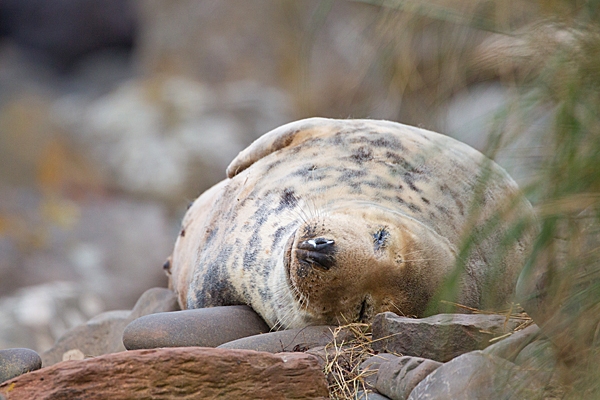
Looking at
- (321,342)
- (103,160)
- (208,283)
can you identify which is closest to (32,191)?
(103,160)

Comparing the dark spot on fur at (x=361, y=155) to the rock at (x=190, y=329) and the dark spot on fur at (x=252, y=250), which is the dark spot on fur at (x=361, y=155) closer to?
the dark spot on fur at (x=252, y=250)

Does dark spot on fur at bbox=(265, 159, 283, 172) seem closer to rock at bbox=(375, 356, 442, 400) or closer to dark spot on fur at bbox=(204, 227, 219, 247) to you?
dark spot on fur at bbox=(204, 227, 219, 247)

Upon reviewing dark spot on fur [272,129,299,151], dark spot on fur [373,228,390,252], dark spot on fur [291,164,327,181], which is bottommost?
dark spot on fur [373,228,390,252]

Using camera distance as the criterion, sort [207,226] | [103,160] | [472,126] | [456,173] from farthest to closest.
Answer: [103,160]
[207,226]
[456,173]
[472,126]

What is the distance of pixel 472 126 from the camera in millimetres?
2301

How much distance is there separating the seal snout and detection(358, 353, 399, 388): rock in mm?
437

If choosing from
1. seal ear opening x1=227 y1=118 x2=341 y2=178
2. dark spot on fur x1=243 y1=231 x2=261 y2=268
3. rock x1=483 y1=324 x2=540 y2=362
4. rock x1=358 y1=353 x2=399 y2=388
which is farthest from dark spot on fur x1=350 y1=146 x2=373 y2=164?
rock x1=483 y1=324 x2=540 y2=362

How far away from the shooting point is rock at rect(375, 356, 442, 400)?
279 cm

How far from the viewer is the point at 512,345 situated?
261cm

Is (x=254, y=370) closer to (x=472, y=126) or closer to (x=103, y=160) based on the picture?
(x=472, y=126)

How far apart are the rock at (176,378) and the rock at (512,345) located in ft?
1.92

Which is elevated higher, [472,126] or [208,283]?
[472,126]

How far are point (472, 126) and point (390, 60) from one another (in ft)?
1.31

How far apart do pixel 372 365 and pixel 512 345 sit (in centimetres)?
65
